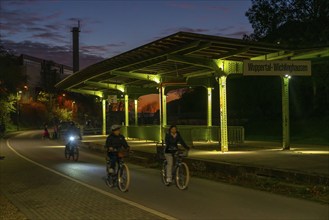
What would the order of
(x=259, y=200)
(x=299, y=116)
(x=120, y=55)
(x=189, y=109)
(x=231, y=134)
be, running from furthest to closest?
1. (x=189, y=109)
2. (x=299, y=116)
3. (x=231, y=134)
4. (x=120, y=55)
5. (x=259, y=200)

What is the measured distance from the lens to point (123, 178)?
12328mm

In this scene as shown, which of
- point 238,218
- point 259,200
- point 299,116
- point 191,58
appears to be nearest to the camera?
point 238,218

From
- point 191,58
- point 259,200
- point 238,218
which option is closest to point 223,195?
point 259,200

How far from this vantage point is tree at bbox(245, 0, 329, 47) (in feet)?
128

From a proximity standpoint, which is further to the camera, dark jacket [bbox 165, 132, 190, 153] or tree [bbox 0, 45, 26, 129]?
tree [bbox 0, 45, 26, 129]

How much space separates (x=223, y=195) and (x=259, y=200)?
1032 mm

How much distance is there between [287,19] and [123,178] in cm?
3389

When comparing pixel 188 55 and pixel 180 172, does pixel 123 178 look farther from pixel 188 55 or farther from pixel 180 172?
pixel 188 55

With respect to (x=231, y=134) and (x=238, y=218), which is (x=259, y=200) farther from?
(x=231, y=134)

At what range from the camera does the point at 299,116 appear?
4669 cm

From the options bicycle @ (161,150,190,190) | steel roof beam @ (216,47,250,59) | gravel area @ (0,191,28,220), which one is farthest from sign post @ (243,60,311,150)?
gravel area @ (0,191,28,220)

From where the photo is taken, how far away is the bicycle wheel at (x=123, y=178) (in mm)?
12102

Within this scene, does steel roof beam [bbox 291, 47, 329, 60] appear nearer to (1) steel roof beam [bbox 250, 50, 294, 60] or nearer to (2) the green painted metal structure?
(2) the green painted metal structure

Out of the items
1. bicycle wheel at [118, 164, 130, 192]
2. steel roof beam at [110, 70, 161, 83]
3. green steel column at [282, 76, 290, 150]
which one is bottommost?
bicycle wheel at [118, 164, 130, 192]
